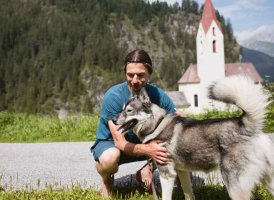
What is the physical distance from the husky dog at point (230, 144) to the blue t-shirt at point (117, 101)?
0.58 metres

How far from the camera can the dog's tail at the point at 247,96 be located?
3529 mm

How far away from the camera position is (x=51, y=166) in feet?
27.1

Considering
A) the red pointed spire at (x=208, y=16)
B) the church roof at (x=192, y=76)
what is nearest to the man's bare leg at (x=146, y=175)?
the church roof at (x=192, y=76)

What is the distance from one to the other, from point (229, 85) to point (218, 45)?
2453 inches

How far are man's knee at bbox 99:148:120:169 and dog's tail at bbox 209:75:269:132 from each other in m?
1.73

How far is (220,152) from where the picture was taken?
12.1 ft

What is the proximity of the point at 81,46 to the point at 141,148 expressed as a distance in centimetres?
12976

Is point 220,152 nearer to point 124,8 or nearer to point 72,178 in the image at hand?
point 72,178

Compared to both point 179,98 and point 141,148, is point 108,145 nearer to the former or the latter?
point 141,148

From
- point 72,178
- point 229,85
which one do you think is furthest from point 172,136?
point 72,178

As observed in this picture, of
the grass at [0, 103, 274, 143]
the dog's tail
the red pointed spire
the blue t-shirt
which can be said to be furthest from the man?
the red pointed spire

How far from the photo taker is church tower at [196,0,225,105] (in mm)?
62656

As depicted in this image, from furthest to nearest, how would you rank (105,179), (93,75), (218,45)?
(93,75), (218,45), (105,179)

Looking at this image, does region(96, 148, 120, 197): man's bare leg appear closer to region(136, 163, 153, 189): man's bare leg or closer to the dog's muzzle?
region(136, 163, 153, 189): man's bare leg
